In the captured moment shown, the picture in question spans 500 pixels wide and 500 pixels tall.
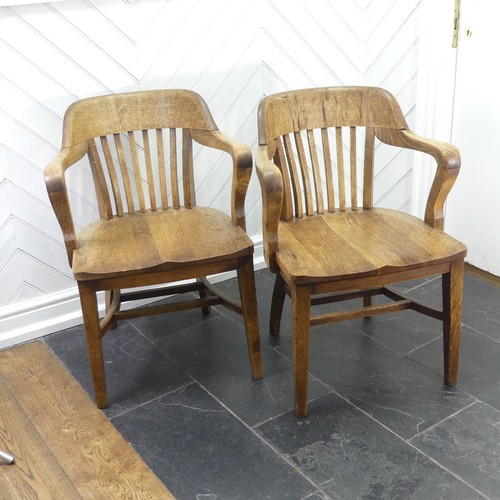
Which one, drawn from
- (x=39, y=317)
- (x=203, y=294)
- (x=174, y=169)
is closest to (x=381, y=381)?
(x=203, y=294)

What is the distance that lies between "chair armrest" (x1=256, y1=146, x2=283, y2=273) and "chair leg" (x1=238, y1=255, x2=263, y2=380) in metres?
0.07

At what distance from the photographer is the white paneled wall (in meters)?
2.17

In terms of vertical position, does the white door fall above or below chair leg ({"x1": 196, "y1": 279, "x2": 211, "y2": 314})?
above

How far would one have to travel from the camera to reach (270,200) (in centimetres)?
182

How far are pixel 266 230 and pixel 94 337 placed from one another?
577 mm

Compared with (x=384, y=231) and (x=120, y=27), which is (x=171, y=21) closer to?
(x=120, y=27)

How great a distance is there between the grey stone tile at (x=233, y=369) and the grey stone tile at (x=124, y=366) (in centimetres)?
6

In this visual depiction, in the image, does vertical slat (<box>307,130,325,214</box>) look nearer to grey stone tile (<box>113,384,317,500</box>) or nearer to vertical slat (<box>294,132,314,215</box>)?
vertical slat (<box>294,132,314,215</box>)

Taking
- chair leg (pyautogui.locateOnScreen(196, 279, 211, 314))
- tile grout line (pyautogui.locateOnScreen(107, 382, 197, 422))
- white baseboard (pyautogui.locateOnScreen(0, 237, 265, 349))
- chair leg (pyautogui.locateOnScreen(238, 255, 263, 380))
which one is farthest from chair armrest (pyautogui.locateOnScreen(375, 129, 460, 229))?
white baseboard (pyautogui.locateOnScreen(0, 237, 265, 349))

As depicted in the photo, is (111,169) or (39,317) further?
(39,317)

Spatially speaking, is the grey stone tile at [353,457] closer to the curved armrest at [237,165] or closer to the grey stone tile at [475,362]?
the grey stone tile at [475,362]

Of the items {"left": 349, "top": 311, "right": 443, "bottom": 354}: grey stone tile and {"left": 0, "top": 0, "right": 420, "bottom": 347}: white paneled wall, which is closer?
{"left": 0, "top": 0, "right": 420, "bottom": 347}: white paneled wall

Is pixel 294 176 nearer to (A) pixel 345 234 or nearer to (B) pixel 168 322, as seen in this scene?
(A) pixel 345 234

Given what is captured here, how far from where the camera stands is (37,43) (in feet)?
7.00
